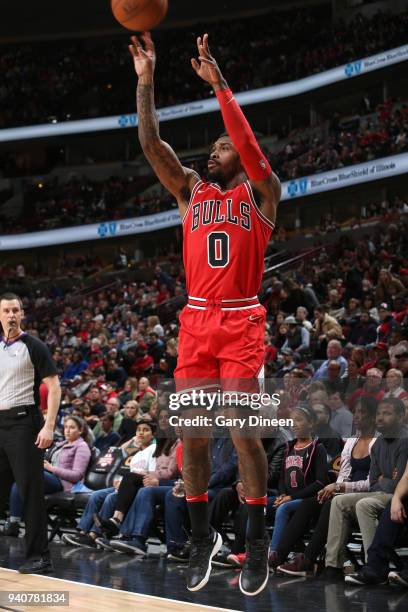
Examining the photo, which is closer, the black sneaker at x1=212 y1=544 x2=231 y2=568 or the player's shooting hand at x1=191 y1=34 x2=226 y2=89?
the player's shooting hand at x1=191 y1=34 x2=226 y2=89

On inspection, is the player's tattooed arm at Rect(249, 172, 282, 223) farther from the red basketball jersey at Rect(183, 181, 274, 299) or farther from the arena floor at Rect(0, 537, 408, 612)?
the arena floor at Rect(0, 537, 408, 612)

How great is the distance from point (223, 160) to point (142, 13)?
2.92 ft

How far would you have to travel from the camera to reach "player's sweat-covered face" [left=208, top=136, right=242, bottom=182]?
4.67 m

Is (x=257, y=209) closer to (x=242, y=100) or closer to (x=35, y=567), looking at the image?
(x=35, y=567)

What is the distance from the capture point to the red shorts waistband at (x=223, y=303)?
4531 millimetres

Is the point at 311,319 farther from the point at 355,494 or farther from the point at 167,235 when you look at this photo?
the point at 167,235

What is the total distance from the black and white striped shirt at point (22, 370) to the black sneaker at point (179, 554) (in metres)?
2.10

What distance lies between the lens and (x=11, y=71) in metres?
Result: 36.0

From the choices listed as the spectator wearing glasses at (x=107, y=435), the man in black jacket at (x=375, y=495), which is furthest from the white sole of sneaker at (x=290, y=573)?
the spectator wearing glasses at (x=107, y=435)

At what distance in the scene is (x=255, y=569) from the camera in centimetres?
443

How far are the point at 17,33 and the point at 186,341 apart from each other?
3515 centimetres

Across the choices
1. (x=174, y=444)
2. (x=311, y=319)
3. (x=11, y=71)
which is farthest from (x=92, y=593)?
(x=11, y=71)

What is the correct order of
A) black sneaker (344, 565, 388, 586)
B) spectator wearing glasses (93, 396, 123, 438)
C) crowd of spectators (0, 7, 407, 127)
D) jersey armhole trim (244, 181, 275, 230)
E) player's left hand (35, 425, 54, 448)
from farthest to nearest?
crowd of spectators (0, 7, 407, 127), spectator wearing glasses (93, 396, 123, 438), black sneaker (344, 565, 388, 586), player's left hand (35, 425, 54, 448), jersey armhole trim (244, 181, 275, 230)

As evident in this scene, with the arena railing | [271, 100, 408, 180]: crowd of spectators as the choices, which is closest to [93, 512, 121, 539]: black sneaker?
[271, 100, 408, 180]: crowd of spectators
